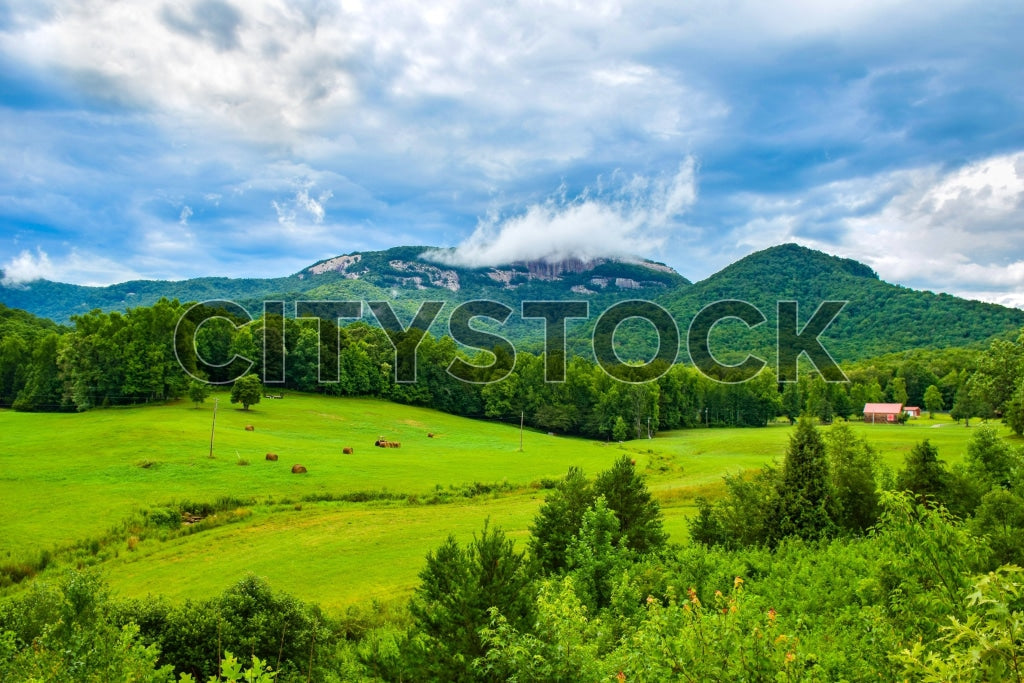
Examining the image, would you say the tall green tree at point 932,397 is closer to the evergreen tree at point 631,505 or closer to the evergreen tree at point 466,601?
the evergreen tree at point 631,505

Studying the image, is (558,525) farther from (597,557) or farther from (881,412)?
(881,412)

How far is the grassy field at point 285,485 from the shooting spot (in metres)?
26.6

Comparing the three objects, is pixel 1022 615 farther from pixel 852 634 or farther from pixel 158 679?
pixel 158 679

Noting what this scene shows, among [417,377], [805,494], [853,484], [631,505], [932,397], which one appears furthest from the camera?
[417,377]

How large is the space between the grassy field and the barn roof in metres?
37.0

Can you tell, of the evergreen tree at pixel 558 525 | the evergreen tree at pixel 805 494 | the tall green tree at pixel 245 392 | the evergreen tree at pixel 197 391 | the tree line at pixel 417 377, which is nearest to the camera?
the evergreen tree at pixel 558 525

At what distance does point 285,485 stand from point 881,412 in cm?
9904

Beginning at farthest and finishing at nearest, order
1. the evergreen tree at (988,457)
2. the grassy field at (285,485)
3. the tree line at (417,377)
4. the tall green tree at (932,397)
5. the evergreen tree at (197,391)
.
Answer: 1. the tall green tree at (932,397)
2. the tree line at (417,377)
3. the evergreen tree at (197,391)
4. the grassy field at (285,485)
5. the evergreen tree at (988,457)

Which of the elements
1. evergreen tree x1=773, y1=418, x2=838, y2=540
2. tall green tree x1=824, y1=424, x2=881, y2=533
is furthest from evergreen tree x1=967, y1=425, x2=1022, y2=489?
evergreen tree x1=773, y1=418, x2=838, y2=540

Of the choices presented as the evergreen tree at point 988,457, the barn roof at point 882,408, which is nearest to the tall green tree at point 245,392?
the evergreen tree at point 988,457

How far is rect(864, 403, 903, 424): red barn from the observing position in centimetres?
9369

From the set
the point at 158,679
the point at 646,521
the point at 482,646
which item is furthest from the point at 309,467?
the point at 482,646

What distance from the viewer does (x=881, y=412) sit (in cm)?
9569

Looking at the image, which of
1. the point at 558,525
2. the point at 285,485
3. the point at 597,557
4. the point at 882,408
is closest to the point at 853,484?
the point at 597,557
